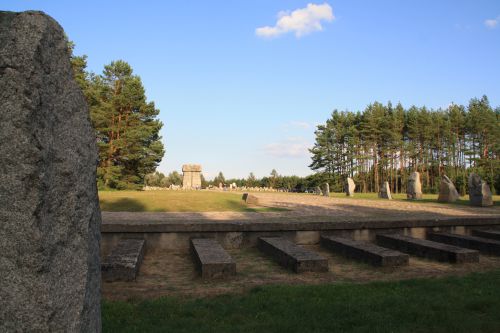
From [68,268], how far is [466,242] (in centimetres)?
Answer: 813

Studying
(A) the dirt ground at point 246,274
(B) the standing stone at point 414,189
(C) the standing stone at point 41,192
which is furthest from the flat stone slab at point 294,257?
(B) the standing stone at point 414,189

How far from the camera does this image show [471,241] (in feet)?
25.3

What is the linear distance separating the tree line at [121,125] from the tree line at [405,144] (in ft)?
100

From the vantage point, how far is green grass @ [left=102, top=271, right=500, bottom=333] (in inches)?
133

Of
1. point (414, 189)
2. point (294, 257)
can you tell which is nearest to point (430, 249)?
point (294, 257)

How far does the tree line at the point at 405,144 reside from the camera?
50.8 m

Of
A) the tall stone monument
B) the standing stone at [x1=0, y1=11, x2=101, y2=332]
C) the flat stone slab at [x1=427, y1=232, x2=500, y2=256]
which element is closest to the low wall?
the flat stone slab at [x1=427, y1=232, x2=500, y2=256]

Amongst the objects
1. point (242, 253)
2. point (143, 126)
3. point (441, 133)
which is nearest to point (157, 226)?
point (242, 253)

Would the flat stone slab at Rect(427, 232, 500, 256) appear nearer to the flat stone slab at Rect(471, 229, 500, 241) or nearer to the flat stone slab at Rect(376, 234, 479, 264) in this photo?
the flat stone slab at Rect(471, 229, 500, 241)

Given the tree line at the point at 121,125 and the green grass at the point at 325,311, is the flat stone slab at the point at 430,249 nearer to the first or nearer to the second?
the green grass at the point at 325,311

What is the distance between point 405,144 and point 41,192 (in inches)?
2240

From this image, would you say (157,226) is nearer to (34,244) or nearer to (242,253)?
(242,253)

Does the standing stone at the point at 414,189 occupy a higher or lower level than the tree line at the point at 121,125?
lower

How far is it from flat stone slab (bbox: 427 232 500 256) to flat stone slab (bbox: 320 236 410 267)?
2.26 metres
